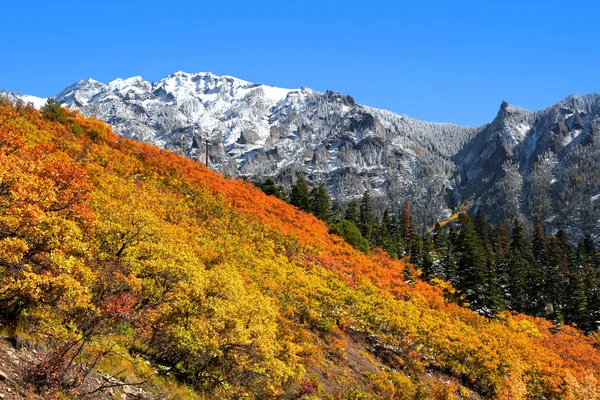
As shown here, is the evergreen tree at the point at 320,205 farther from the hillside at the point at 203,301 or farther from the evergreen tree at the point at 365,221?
the hillside at the point at 203,301

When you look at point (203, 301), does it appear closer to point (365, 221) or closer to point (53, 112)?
point (53, 112)

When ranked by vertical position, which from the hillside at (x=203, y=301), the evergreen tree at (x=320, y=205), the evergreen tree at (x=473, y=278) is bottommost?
the hillside at (x=203, y=301)

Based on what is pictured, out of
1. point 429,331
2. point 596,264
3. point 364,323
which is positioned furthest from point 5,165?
point 596,264

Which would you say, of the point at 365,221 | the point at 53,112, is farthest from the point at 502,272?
the point at 53,112

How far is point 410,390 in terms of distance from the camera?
3030cm

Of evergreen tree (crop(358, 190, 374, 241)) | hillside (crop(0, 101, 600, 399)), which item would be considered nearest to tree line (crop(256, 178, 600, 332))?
evergreen tree (crop(358, 190, 374, 241))

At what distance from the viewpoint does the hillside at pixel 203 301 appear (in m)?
15.1

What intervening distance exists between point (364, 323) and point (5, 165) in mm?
29825

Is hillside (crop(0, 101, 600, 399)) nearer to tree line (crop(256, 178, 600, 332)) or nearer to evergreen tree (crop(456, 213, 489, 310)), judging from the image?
evergreen tree (crop(456, 213, 489, 310))

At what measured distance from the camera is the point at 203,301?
1977 cm

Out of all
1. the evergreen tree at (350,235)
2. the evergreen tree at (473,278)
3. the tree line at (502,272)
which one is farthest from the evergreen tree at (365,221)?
the evergreen tree at (473,278)

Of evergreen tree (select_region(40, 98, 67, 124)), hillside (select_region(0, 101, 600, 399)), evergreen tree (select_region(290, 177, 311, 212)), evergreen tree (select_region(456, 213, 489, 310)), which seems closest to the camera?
hillside (select_region(0, 101, 600, 399))

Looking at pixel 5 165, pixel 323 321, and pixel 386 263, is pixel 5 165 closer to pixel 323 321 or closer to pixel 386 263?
pixel 323 321

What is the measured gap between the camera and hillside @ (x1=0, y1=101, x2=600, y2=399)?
49.6ft
